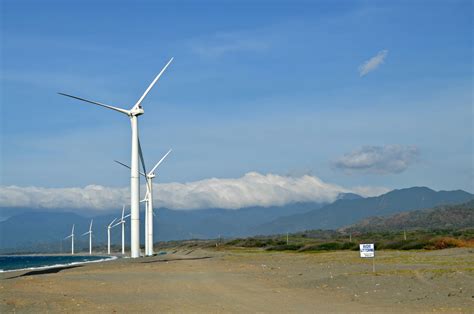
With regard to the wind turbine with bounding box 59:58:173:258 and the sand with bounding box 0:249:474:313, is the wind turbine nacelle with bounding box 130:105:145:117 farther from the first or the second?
the sand with bounding box 0:249:474:313

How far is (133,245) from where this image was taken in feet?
222

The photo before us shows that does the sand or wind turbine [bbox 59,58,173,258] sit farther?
wind turbine [bbox 59,58,173,258]

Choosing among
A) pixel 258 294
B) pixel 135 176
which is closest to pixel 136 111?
pixel 135 176

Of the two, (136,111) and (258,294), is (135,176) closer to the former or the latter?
(136,111)

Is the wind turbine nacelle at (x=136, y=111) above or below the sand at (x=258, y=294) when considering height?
above

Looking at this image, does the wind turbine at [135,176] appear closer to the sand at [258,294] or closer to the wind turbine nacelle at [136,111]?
the wind turbine nacelle at [136,111]

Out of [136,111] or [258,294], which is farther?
[136,111]

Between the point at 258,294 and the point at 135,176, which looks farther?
the point at 135,176

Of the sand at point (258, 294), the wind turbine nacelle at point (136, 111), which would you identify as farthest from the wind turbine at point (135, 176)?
the sand at point (258, 294)

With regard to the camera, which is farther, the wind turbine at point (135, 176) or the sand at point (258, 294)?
the wind turbine at point (135, 176)

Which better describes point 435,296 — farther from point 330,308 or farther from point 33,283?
point 33,283

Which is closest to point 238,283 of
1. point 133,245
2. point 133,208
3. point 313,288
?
point 313,288

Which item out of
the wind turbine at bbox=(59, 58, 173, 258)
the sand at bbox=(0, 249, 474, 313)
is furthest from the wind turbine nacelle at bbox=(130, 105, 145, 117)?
the sand at bbox=(0, 249, 474, 313)

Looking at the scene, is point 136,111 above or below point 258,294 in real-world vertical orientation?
above
